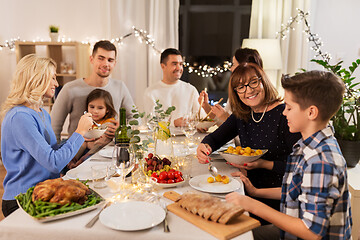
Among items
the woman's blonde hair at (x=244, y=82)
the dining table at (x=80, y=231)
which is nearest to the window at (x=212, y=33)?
the woman's blonde hair at (x=244, y=82)

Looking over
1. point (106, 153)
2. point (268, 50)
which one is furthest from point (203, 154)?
point (268, 50)

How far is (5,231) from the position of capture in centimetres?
109

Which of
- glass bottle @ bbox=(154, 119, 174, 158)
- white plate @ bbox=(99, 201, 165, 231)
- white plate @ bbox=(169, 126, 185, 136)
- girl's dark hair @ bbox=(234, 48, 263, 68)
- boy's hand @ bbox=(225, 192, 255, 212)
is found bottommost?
white plate @ bbox=(169, 126, 185, 136)

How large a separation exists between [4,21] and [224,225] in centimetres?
455

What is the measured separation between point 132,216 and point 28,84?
1.01m

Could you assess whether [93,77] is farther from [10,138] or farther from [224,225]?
[224,225]

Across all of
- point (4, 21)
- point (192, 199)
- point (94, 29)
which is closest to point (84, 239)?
point (192, 199)

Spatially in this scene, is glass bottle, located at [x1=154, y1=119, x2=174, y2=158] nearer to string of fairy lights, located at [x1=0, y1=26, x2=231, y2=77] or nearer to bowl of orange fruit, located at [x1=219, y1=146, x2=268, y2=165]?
bowl of orange fruit, located at [x1=219, y1=146, x2=268, y2=165]

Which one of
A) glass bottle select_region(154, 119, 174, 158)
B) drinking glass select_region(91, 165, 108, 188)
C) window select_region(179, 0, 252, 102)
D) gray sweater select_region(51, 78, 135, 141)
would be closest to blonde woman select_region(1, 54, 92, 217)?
drinking glass select_region(91, 165, 108, 188)

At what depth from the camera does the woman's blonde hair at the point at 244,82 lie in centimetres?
189

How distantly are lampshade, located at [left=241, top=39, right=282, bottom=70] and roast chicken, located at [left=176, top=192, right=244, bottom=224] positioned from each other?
9.15 feet

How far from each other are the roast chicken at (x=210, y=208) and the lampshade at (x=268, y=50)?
2.79 meters

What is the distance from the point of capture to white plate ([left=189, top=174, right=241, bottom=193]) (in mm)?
1401

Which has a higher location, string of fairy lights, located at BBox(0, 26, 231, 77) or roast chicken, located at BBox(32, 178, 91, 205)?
string of fairy lights, located at BBox(0, 26, 231, 77)
